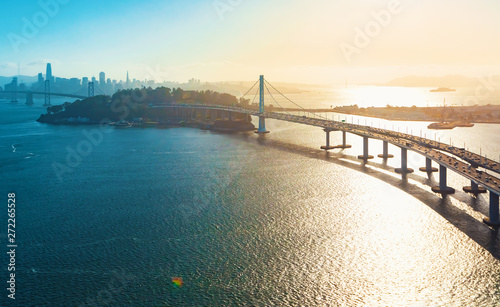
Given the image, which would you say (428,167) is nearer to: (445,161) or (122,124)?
(445,161)

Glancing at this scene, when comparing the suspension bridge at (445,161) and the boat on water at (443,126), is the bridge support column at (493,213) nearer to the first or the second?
the suspension bridge at (445,161)

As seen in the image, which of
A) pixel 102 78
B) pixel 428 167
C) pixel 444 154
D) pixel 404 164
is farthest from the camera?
pixel 102 78

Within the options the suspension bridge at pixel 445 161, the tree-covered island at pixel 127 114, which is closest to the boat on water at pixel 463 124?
the suspension bridge at pixel 445 161

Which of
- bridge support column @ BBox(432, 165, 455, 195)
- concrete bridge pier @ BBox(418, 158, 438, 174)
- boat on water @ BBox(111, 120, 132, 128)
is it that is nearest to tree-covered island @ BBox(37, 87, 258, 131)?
boat on water @ BBox(111, 120, 132, 128)

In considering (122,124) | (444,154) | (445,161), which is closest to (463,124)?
(444,154)

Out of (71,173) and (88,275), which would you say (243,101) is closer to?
Answer: (71,173)
